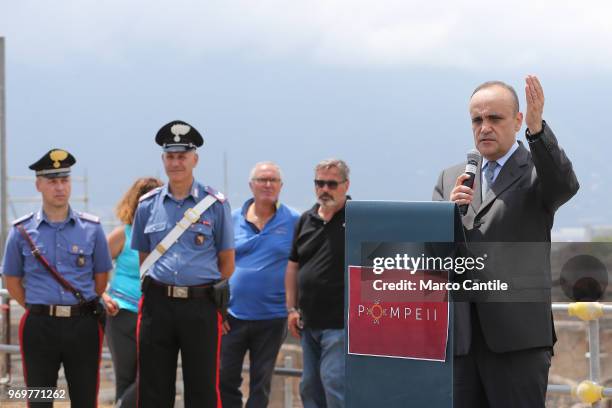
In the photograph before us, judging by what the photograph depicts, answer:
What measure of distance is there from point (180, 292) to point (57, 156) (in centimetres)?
125

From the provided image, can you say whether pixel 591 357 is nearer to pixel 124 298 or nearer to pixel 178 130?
pixel 178 130

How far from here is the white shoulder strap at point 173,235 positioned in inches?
242

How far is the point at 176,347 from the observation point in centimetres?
616

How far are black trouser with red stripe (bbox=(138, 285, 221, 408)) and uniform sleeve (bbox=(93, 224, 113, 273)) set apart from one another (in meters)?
0.44

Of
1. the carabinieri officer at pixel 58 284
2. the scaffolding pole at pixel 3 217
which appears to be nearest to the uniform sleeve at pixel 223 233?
the carabinieri officer at pixel 58 284

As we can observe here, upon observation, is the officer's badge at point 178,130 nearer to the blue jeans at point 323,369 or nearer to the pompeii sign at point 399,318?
the blue jeans at point 323,369

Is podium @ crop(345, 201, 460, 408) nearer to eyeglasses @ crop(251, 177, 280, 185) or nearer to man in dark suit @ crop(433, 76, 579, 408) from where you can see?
man in dark suit @ crop(433, 76, 579, 408)

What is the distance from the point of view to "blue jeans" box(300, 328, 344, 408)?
636 cm

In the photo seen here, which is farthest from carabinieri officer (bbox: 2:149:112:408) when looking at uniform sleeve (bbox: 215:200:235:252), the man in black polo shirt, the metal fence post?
the metal fence post

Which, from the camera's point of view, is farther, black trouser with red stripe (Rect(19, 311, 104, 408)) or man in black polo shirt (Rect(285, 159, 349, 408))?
man in black polo shirt (Rect(285, 159, 349, 408))

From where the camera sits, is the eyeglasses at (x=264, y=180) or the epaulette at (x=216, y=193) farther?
the eyeglasses at (x=264, y=180)

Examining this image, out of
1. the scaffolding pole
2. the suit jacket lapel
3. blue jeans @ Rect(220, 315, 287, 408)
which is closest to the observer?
the suit jacket lapel

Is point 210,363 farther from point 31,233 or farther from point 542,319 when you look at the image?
point 542,319

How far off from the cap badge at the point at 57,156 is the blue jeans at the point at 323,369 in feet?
6.16
